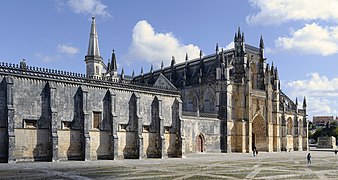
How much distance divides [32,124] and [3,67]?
5.86 meters

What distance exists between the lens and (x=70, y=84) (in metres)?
37.9

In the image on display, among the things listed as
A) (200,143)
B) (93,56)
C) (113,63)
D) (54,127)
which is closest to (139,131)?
(54,127)

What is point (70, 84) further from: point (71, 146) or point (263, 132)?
point (263, 132)

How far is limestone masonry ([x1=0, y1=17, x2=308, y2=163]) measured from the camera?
34312 millimetres

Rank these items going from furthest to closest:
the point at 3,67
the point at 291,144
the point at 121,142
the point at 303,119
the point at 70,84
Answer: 1. the point at 303,119
2. the point at 291,144
3. the point at 121,142
4. the point at 70,84
5. the point at 3,67

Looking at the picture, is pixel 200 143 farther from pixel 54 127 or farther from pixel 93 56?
pixel 93 56

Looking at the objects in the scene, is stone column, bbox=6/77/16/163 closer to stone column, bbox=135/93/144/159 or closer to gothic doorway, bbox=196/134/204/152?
stone column, bbox=135/93/144/159

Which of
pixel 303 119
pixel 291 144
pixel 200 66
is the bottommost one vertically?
pixel 291 144

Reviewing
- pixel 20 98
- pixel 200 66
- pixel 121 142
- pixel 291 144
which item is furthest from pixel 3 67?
pixel 291 144

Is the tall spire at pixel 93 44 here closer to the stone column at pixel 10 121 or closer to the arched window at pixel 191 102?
the arched window at pixel 191 102

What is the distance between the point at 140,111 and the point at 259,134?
1365 inches

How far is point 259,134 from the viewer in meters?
70.8

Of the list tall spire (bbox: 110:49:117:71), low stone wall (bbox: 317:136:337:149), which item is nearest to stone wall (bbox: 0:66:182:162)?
tall spire (bbox: 110:49:117:71)

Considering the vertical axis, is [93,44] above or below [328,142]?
above
